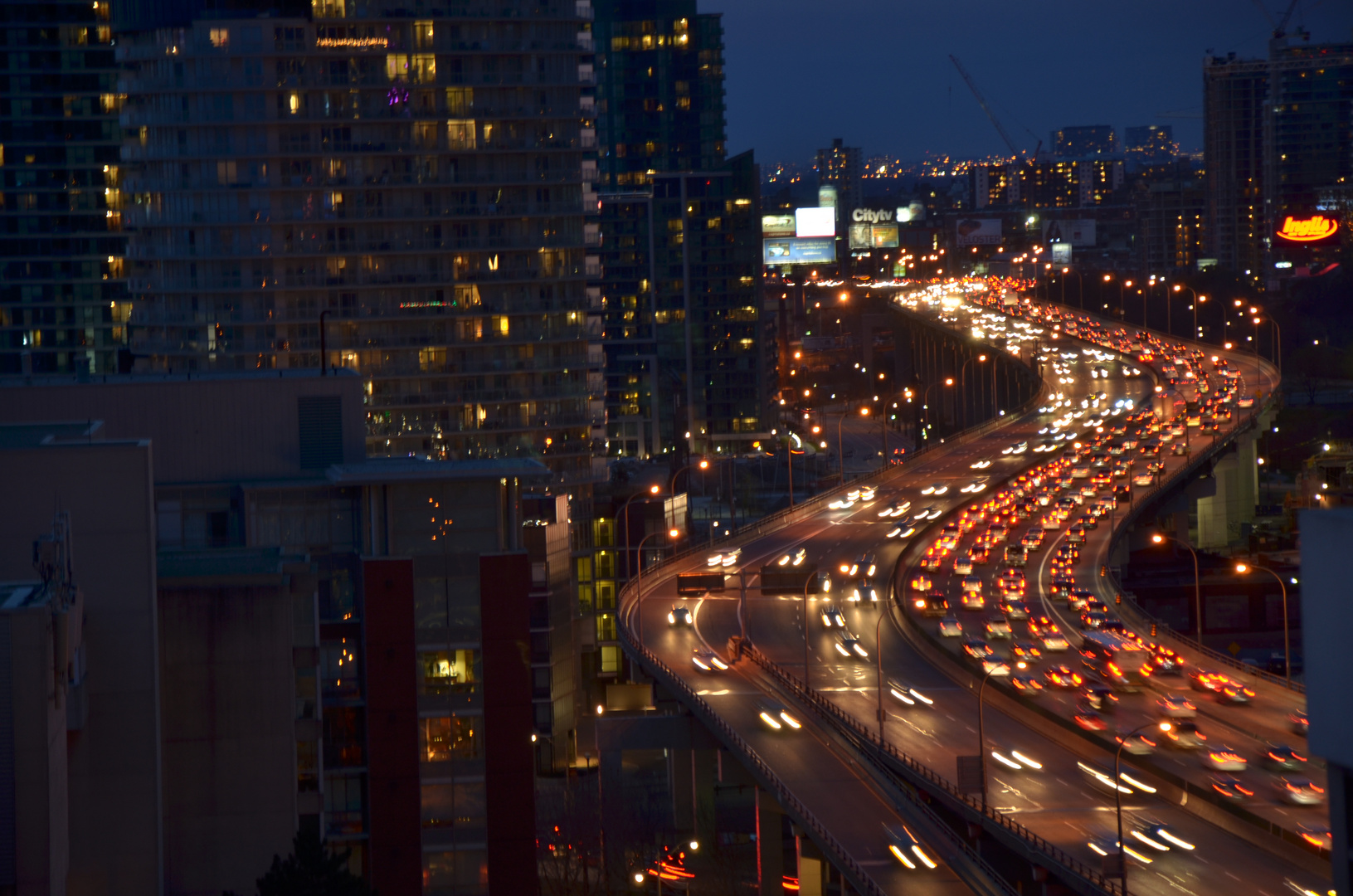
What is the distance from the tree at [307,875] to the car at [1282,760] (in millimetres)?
28201

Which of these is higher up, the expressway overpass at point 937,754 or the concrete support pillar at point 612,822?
the expressway overpass at point 937,754

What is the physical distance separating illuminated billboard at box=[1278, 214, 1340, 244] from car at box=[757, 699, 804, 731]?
159 m

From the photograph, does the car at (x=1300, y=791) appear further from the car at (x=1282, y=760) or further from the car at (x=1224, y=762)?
the car at (x=1224, y=762)

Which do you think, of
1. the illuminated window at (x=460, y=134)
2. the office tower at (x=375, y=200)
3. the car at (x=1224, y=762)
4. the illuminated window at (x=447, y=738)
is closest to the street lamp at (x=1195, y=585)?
the car at (x=1224, y=762)

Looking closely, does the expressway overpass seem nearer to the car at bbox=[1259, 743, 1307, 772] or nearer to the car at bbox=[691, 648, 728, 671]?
the car at bbox=[691, 648, 728, 671]

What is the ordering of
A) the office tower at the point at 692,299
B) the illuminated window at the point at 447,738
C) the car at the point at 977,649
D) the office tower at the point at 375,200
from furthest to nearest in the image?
the office tower at the point at 692,299 < the office tower at the point at 375,200 < the car at the point at 977,649 < the illuminated window at the point at 447,738

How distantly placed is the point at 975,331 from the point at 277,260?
113824 millimetres

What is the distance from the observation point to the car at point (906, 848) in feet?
118

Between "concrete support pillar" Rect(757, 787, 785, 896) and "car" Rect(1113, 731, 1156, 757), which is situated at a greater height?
"car" Rect(1113, 731, 1156, 757)

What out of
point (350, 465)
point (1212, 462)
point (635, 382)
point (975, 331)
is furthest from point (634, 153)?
point (350, 465)

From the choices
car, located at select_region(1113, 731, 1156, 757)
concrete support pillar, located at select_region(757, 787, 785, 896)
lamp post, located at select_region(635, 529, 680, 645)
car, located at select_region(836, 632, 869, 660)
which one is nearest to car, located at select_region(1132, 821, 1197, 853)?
car, located at select_region(1113, 731, 1156, 757)

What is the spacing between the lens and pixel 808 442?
15338 cm

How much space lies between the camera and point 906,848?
3728 cm

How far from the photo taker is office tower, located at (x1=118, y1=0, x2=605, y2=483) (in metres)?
67.2
